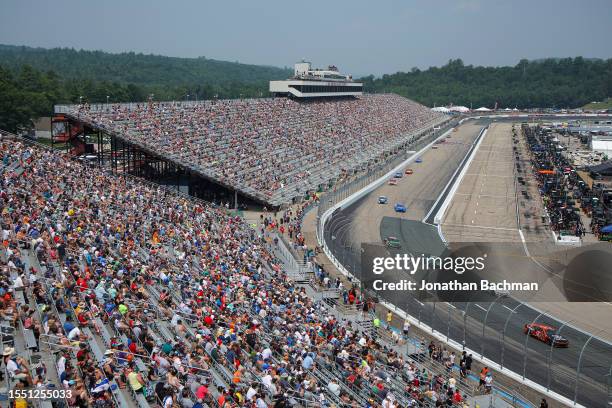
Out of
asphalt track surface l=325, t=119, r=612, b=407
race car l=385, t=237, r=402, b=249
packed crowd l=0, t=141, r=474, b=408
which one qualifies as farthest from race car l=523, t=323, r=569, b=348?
race car l=385, t=237, r=402, b=249

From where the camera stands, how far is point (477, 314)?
25.5m

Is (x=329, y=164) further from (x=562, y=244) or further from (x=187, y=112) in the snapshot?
(x=562, y=244)

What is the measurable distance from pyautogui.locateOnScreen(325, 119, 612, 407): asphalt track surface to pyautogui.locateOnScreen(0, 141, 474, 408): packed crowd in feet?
11.5

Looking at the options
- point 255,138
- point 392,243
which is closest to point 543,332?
point 392,243

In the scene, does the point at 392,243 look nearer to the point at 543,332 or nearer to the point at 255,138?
the point at 543,332

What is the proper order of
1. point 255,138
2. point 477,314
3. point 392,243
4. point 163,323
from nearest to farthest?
1. point 163,323
2. point 477,314
3. point 392,243
4. point 255,138

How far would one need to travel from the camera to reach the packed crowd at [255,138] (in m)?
43.1

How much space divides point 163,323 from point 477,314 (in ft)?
45.7

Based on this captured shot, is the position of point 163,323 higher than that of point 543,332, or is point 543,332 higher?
point 163,323

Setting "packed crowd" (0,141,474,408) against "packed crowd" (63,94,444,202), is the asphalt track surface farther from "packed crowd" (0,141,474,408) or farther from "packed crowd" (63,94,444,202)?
"packed crowd" (63,94,444,202)

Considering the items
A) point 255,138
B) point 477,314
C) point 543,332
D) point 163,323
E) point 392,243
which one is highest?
point 255,138

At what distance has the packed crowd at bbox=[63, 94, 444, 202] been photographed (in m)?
43.1

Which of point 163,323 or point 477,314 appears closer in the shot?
point 163,323

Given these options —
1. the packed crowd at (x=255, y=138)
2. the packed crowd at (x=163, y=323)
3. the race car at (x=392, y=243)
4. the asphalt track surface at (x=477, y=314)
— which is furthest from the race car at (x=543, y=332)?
the packed crowd at (x=255, y=138)
